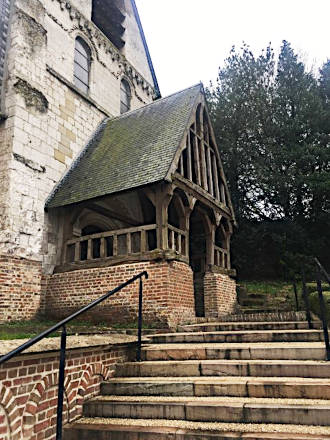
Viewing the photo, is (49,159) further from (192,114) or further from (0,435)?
(0,435)

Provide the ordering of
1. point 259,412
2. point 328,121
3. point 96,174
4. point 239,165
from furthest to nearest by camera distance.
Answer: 1. point 239,165
2. point 328,121
3. point 96,174
4. point 259,412

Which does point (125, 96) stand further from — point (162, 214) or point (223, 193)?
point (162, 214)

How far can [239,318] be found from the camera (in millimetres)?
7309

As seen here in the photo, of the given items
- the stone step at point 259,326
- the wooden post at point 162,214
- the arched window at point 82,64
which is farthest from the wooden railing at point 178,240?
the arched window at point 82,64

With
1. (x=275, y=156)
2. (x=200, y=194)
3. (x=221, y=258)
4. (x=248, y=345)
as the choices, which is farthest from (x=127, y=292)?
(x=275, y=156)

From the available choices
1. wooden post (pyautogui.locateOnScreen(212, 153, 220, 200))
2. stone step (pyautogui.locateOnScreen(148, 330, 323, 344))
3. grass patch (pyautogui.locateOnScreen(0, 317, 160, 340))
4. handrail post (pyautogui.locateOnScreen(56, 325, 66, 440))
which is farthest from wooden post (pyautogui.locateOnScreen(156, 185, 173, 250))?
handrail post (pyautogui.locateOnScreen(56, 325, 66, 440))

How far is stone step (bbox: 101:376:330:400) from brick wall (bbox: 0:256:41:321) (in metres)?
5.26

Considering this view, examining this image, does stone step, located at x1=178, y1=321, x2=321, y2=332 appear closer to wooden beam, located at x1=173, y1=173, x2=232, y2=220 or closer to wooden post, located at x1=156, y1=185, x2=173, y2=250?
wooden post, located at x1=156, y1=185, x2=173, y2=250

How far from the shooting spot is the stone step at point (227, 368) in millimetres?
3814

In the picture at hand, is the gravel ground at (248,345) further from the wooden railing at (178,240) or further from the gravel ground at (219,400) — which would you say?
the wooden railing at (178,240)

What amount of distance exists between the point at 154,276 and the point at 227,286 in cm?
339

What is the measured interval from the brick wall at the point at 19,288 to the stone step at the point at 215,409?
216 inches

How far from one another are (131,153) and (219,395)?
763cm

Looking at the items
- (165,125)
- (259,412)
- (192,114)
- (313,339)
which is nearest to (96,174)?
(165,125)
